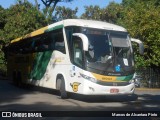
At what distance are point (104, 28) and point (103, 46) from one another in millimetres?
973

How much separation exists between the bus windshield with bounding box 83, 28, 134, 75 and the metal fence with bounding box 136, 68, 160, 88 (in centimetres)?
1478

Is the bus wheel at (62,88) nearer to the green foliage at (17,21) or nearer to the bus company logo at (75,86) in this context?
the bus company logo at (75,86)

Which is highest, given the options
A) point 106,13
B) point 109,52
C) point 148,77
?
point 106,13

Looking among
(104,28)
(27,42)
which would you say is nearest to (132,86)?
(104,28)

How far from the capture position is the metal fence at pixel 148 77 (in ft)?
101

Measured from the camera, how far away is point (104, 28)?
16.2 m

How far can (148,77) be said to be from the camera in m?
30.8

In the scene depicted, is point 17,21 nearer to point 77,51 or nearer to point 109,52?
point 77,51

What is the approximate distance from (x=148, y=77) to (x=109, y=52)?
52.5 ft

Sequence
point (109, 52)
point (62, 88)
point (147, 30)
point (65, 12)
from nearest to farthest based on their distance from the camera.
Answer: point (109, 52), point (62, 88), point (147, 30), point (65, 12)

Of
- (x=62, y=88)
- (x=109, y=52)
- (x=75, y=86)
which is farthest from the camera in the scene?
(x=62, y=88)

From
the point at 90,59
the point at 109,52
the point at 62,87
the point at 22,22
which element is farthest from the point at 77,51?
the point at 22,22

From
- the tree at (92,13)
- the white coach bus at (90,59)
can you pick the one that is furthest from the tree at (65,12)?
the white coach bus at (90,59)

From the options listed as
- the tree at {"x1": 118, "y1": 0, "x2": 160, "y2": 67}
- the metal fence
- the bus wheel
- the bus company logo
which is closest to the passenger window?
the bus company logo
